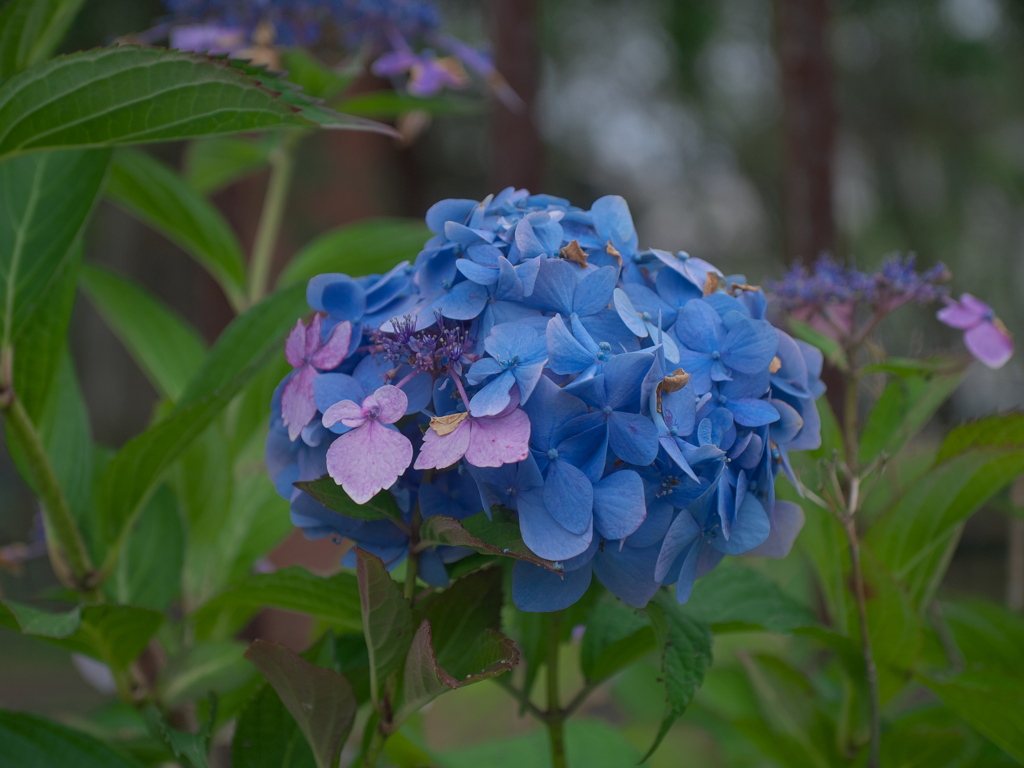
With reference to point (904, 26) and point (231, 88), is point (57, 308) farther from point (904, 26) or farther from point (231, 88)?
point (904, 26)

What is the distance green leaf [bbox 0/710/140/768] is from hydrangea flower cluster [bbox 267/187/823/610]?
28 cm

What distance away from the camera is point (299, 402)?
19.3 inches

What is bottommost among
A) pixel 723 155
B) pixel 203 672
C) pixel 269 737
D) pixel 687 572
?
pixel 723 155

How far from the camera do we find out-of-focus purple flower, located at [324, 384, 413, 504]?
0.42 metres

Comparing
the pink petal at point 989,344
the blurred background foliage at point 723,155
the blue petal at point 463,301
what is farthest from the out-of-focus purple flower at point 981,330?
the blurred background foliage at point 723,155

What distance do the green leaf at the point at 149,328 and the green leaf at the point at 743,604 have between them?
27.7 inches

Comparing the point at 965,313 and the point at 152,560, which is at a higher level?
the point at 965,313

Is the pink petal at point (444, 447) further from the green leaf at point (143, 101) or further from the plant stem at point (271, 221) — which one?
the plant stem at point (271, 221)

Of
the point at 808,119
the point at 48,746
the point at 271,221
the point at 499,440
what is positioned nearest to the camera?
the point at 499,440

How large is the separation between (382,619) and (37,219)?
49 centimetres

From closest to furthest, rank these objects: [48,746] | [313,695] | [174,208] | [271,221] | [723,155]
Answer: [313,695]
[48,746]
[174,208]
[271,221]
[723,155]

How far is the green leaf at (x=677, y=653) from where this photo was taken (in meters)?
0.49

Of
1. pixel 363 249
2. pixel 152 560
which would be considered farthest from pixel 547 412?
pixel 363 249

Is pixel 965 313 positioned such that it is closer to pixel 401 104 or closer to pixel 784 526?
pixel 784 526
